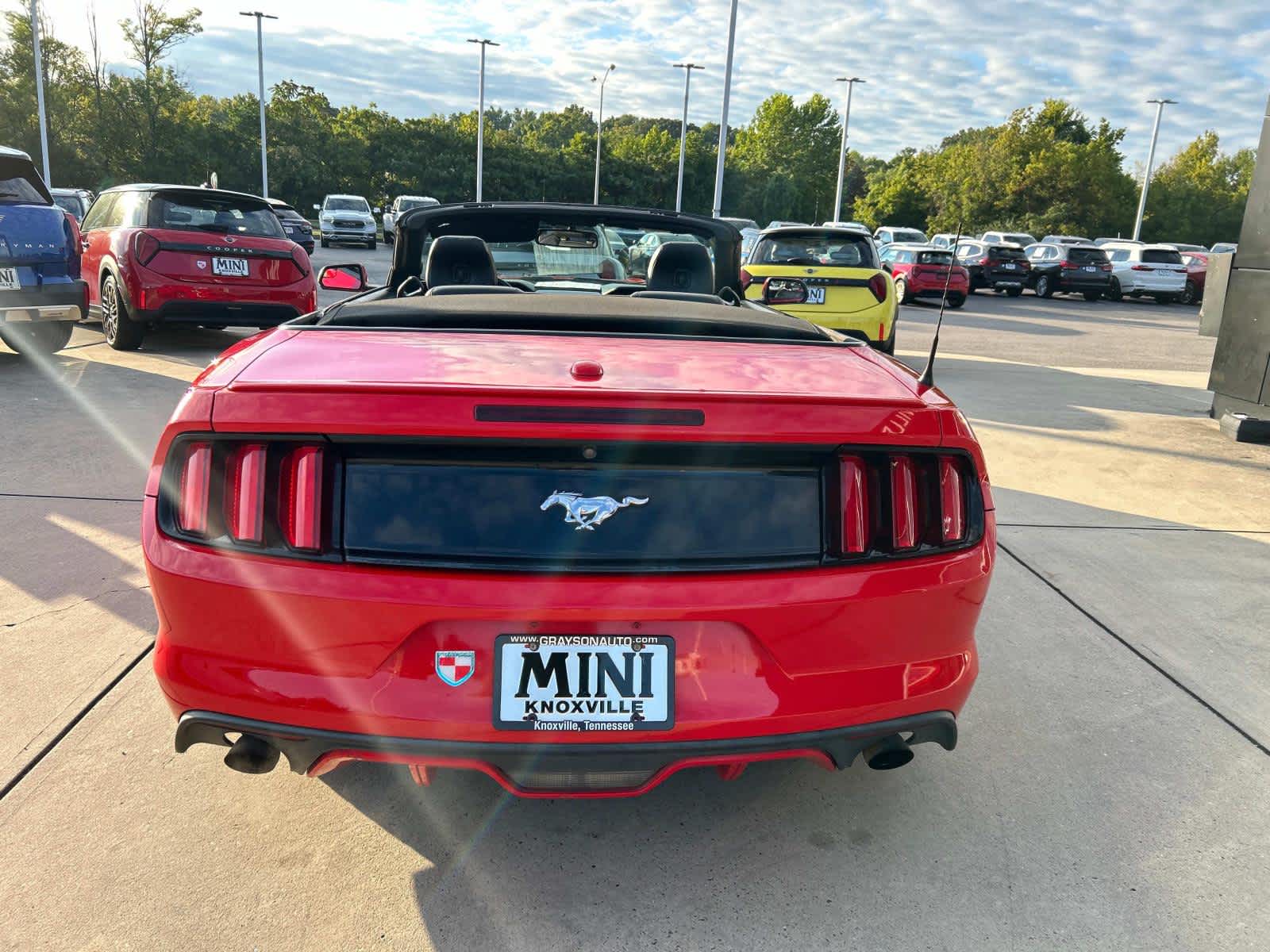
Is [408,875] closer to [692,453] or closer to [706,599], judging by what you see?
[706,599]

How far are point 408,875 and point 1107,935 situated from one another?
60.8 inches

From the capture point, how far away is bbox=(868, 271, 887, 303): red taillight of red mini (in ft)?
31.4

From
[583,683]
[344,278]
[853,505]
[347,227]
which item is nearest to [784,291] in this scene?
[344,278]

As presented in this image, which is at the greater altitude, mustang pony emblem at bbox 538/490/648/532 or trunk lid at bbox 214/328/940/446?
trunk lid at bbox 214/328/940/446

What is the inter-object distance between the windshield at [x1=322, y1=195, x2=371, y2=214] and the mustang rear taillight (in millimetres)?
33778

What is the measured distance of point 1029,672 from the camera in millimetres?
3416

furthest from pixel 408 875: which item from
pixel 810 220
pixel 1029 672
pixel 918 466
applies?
pixel 810 220

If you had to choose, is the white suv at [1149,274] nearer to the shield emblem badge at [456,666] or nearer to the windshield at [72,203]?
the windshield at [72,203]

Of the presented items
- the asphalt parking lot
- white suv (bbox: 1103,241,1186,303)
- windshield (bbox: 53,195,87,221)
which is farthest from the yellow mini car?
white suv (bbox: 1103,241,1186,303)

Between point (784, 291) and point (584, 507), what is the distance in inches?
319

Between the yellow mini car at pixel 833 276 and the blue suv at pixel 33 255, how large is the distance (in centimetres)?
595

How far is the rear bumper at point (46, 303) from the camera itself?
25.5 ft


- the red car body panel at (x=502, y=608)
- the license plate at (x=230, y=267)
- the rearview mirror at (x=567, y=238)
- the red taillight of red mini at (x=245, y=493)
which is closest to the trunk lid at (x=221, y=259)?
the license plate at (x=230, y=267)

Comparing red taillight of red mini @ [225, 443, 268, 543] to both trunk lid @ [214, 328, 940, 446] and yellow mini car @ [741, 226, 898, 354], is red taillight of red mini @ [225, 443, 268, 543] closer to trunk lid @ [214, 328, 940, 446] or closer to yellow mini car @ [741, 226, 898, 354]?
trunk lid @ [214, 328, 940, 446]
